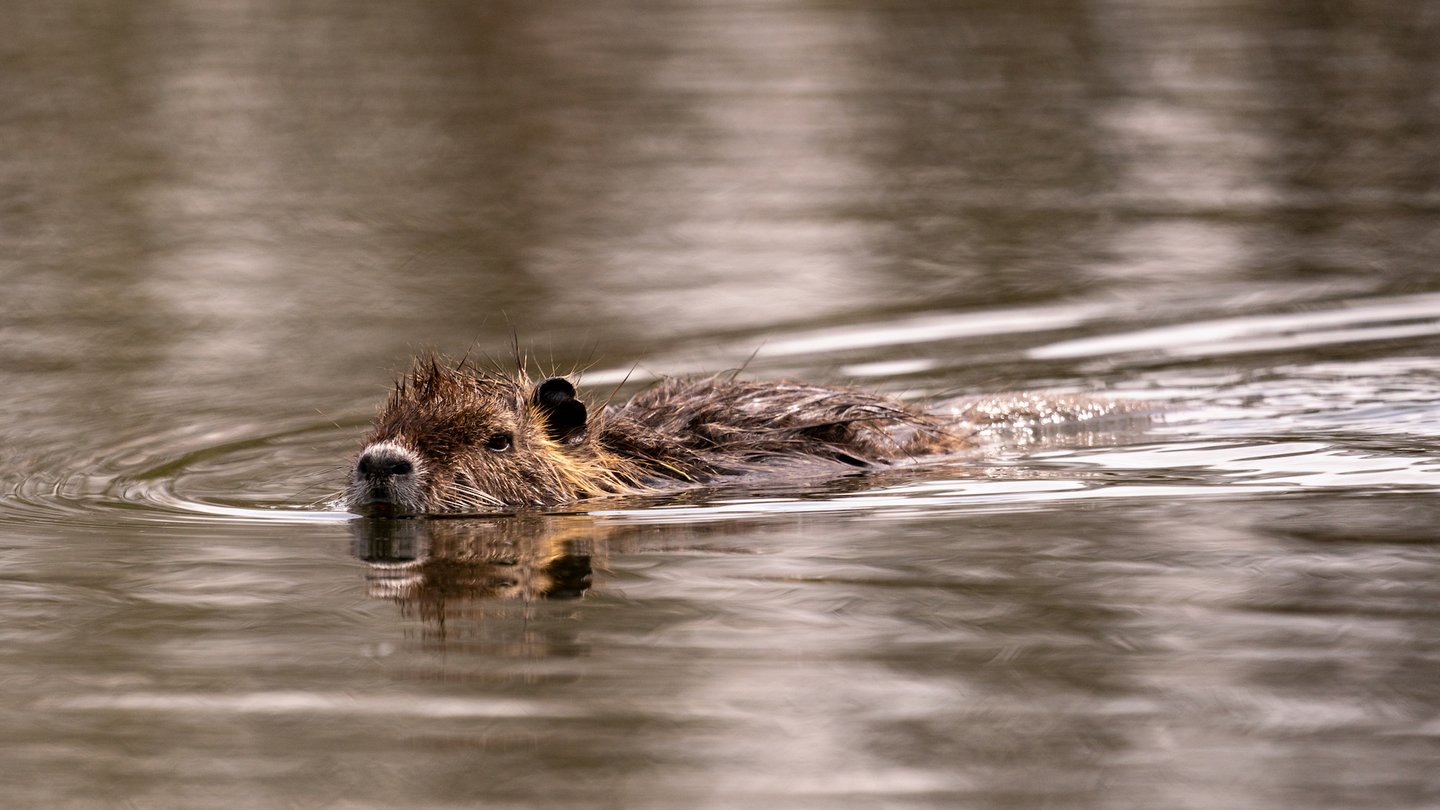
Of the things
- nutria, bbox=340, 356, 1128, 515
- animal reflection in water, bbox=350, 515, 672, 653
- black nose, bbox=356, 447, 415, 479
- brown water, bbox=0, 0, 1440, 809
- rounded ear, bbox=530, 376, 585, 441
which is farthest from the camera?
rounded ear, bbox=530, 376, 585, 441

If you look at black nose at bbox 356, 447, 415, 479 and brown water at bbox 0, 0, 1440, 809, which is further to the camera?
black nose at bbox 356, 447, 415, 479

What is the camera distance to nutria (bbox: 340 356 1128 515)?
6590 millimetres

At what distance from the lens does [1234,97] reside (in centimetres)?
1705

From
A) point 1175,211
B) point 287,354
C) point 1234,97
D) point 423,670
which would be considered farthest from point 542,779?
point 1234,97

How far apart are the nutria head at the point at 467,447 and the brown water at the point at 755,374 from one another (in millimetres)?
124

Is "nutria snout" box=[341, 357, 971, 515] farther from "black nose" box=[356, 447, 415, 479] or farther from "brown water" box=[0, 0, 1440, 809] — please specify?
"brown water" box=[0, 0, 1440, 809]

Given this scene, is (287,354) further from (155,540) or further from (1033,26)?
(1033,26)

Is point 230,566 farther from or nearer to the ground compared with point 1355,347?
nearer to the ground

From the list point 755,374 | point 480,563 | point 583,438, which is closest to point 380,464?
point 480,563

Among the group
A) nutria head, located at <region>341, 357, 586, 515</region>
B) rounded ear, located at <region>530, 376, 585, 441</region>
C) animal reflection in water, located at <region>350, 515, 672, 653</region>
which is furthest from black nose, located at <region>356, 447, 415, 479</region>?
rounded ear, located at <region>530, 376, 585, 441</region>

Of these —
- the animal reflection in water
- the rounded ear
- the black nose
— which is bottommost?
the animal reflection in water

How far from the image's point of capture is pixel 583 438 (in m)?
7.02

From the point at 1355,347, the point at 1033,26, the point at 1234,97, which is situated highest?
the point at 1033,26

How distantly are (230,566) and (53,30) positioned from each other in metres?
17.2
